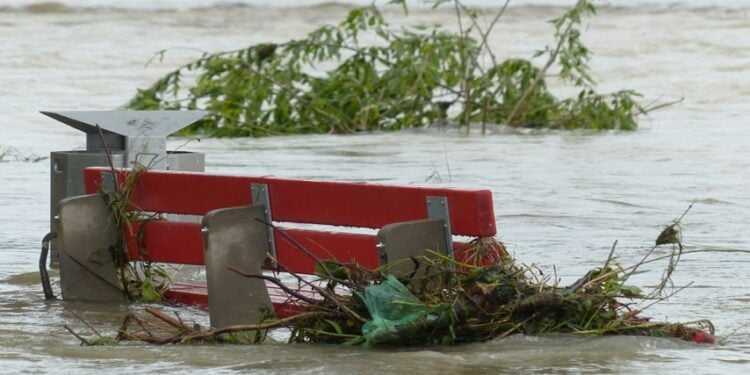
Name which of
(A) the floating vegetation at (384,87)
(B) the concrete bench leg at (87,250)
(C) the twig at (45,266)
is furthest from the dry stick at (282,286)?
(A) the floating vegetation at (384,87)

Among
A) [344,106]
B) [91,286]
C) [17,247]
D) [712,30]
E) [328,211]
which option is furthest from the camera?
[712,30]

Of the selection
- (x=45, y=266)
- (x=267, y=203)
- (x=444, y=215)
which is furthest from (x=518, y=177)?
(x=444, y=215)

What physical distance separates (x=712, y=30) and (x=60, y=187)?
92.2 feet

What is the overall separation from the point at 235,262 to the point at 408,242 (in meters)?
0.89

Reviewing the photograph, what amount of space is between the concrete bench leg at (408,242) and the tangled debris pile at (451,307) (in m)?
0.04

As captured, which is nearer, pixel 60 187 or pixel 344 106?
pixel 60 187

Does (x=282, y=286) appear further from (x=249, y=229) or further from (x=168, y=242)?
(x=168, y=242)

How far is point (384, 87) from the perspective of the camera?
696 inches

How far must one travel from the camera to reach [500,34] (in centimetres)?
3612

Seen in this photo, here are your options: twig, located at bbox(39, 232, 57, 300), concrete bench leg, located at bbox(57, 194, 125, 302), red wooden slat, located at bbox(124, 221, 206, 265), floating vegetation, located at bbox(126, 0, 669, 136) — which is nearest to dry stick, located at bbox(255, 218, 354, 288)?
red wooden slat, located at bbox(124, 221, 206, 265)

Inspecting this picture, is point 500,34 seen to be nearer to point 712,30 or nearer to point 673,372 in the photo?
point 712,30

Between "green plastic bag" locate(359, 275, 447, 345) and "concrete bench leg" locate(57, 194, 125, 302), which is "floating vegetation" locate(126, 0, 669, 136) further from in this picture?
"green plastic bag" locate(359, 275, 447, 345)

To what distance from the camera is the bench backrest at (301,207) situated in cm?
618

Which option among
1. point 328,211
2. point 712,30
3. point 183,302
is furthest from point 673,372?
point 712,30
